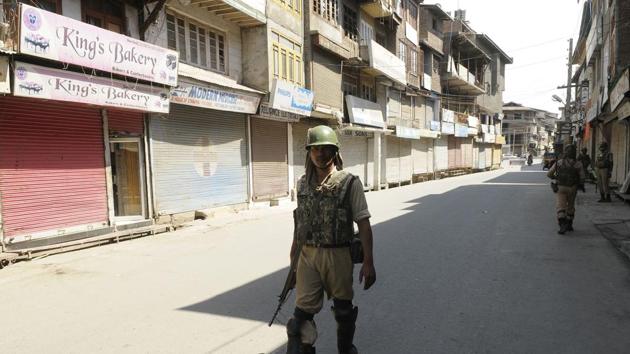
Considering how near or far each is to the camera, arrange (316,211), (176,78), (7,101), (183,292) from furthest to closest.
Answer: (176,78) → (7,101) → (183,292) → (316,211)

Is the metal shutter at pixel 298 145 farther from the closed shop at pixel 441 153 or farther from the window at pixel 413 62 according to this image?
the closed shop at pixel 441 153

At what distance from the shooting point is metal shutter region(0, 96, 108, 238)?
25.0 ft

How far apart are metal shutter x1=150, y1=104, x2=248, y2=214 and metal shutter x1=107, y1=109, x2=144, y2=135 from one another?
1.16 feet

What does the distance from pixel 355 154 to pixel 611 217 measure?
13.6 m

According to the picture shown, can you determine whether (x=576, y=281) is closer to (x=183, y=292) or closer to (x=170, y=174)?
(x=183, y=292)

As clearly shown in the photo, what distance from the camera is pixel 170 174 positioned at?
1106 centimetres

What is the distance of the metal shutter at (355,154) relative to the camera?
69.0 ft

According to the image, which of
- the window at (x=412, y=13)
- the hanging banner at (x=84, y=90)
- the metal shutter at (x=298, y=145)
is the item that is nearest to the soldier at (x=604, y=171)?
the metal shutter at (x=298, y=145)

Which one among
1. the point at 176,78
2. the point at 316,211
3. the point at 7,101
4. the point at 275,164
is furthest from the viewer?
the point at 275,164

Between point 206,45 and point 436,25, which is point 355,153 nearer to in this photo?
point 206,45

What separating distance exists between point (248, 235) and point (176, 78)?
425cm

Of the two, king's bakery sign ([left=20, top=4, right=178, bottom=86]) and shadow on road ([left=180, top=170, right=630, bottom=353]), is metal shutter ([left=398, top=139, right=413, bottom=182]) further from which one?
king's bakery sign ([left=20, top=4, right=178, bottom=86])

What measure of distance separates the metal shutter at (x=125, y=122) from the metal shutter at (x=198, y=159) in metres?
0.35

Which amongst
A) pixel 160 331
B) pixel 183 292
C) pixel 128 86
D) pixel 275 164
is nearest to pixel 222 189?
pixel 275 164
